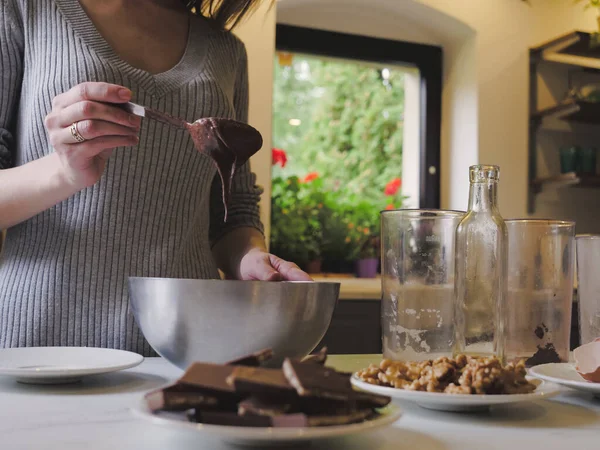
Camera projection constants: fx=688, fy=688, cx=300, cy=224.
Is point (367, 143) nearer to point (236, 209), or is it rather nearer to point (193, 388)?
point (236, 209)

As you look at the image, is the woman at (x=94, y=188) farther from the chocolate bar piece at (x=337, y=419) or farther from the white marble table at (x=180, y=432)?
the chocolate bar piece at (x=337, y=419)

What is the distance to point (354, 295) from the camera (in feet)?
8.27

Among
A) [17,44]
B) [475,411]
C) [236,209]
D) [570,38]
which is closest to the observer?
[475,411]

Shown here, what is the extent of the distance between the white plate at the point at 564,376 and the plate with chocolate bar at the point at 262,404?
31cm

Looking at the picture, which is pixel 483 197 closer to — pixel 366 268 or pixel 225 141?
pixel 225 141

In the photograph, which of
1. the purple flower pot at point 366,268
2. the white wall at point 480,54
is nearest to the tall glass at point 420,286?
the purple flower pot at point 366,268

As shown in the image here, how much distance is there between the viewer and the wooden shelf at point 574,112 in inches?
120

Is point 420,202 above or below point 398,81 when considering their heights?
below

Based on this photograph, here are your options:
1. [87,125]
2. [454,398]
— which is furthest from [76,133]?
[454,398]

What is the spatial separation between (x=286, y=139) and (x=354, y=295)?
3.75ft

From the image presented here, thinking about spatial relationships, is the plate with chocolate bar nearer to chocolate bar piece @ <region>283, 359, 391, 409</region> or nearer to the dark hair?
chocolate bar piece @ <region>283, 359, 391, 409</region>

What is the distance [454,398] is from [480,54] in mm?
2815

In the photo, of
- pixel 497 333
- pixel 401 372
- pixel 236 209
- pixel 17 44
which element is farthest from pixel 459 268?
pixel 17 44

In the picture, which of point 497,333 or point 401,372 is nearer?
point 401,372
